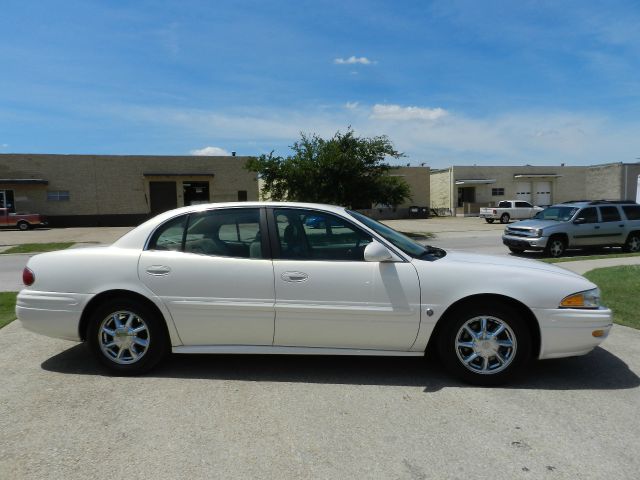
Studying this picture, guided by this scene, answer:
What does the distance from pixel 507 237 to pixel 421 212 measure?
33124 millimetres

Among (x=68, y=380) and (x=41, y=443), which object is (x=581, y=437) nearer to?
(x=41, y=443)

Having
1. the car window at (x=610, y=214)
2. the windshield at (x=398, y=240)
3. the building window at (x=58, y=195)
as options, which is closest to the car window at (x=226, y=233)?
the windshield at (x=398, y=240)

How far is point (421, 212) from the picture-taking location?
47.8m

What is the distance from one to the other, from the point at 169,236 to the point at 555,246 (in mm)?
12746

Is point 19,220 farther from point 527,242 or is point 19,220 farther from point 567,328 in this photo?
point 567,328

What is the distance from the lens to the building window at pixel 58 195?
36.5 meters

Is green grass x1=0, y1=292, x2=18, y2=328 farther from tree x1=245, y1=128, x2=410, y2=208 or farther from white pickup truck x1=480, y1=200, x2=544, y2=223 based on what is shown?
white pickup truck x1=480, y1=200, x2=544, y2=223

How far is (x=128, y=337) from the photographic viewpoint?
434cm

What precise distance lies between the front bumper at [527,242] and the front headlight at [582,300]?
1059cm

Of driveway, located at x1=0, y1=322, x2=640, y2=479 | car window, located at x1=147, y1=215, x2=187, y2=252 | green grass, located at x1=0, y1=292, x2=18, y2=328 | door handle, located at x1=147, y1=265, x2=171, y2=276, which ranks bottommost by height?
driveway, located at x1=0, y1=322, x2=640, y2=479

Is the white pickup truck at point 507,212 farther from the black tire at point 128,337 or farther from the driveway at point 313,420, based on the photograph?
the black tire at point 128,337

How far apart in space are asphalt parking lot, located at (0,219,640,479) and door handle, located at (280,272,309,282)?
88 centimetres

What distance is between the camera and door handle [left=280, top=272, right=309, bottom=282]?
416 cm

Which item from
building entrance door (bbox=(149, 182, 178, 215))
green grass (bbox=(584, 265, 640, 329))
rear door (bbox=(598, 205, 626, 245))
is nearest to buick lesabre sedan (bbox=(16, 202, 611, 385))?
green grass (bbox=(584, 265, 640, 329))
